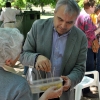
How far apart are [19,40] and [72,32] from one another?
64 centimetres

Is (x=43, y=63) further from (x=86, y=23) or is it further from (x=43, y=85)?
(x=86, y=23)

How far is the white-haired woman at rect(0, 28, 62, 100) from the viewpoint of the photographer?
114 centimetres

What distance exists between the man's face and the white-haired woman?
49cm

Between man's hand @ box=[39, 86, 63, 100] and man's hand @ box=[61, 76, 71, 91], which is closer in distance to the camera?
man's hand @ box=[39, 86, 63, 100]

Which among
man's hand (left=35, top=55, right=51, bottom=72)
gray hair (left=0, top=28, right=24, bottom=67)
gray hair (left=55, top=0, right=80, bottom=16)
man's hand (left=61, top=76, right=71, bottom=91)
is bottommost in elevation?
man's hand (left=61, top=76, right=71, bottom=91)

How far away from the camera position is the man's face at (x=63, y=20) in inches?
64.0

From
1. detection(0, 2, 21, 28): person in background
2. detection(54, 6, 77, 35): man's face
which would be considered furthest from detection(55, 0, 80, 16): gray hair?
detection(0, 2, 21, 28): person in background

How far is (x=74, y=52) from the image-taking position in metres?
1.75

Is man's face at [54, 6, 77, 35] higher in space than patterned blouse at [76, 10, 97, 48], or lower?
higher

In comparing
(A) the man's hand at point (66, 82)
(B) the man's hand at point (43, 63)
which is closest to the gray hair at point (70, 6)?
(B) the man's hand at point (43, 63)

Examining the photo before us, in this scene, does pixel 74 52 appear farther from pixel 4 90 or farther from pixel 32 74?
pixel 4 90

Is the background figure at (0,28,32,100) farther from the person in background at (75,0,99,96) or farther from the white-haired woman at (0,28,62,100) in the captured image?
the person in background at (75,0,99,96)

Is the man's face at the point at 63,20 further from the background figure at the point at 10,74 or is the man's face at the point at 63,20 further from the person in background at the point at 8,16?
the person in background at the point at 8,16

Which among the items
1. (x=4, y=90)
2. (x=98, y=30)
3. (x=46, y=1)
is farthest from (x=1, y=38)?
(x=46, y=1)
